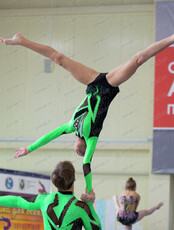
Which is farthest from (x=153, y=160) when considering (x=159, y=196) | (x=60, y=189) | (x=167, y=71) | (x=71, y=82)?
(x=60, y=189)

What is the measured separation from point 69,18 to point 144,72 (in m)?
2.31

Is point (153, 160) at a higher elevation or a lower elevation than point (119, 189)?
higher

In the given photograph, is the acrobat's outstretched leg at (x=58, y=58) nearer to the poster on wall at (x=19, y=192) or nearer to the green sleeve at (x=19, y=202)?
the green sleeve at (x=19, y=202)

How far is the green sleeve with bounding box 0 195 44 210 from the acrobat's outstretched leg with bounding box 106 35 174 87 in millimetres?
1595

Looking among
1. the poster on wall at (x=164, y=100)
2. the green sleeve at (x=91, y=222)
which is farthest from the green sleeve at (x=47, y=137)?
the poster on wall at (x=164, y=100)

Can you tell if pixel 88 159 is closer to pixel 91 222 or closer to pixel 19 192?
pixel 91 222

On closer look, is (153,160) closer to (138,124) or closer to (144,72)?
(138,124)

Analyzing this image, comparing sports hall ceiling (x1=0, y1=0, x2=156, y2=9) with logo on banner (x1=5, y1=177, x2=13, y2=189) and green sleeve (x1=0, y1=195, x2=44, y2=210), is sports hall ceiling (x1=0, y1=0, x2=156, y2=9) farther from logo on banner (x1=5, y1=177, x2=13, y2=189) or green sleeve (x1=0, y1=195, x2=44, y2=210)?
green sleeve (x1=0, y1=195, x2=44, y2=210)

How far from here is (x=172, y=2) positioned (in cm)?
1009

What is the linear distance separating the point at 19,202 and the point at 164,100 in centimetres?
683

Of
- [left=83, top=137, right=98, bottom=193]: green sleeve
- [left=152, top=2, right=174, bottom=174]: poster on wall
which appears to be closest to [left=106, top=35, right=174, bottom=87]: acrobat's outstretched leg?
[left=83, top=137, right=98, bottom=193]: green sleeve

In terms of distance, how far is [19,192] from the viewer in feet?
24.0

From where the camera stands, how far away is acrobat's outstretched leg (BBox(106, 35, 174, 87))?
4.24 m

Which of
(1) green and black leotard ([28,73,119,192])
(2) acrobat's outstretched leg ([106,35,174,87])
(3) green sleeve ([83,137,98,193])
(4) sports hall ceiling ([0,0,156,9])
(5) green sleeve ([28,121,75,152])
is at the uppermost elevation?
(4) sports hall ceiling ([0,0,156,9])
